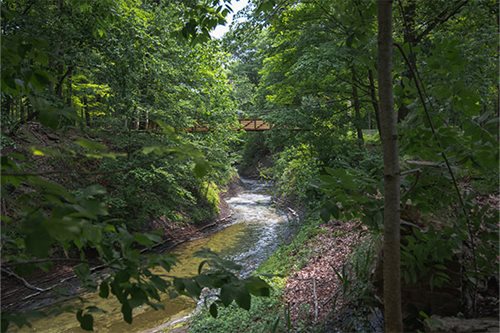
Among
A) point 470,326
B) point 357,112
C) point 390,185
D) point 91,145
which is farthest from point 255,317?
point 357,112

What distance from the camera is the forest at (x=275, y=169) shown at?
1100 millimetres

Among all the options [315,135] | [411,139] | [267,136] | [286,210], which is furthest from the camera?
[286,210]

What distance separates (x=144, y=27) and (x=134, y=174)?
3779 millimetres

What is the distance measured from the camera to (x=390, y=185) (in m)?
1.29

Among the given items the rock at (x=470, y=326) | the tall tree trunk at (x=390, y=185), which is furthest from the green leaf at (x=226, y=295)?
the rock at (x=470, y=326)

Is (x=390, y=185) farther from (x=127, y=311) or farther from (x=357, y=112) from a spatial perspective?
(x=357, y=112)


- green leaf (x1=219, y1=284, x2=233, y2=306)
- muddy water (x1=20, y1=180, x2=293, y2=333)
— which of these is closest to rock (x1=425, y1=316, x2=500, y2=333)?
green leaf (x1=219, y1=284, x2=233, y2=306)

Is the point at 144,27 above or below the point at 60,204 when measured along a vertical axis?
above

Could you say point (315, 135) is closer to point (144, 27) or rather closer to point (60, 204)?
point (144, 27)

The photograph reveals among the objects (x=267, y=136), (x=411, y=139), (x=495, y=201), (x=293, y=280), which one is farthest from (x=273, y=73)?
(x=411, y=139)

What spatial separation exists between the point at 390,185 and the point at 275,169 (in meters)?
11.2

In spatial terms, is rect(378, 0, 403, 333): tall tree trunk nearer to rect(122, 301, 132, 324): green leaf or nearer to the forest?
the forest

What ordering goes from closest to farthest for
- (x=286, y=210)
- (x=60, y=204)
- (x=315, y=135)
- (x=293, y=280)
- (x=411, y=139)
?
(x=60, y=204)
(x=411, y=139)
(x=293, y=280)
(x=315, y=135)
(x=286, y=210)

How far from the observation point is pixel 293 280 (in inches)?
226
